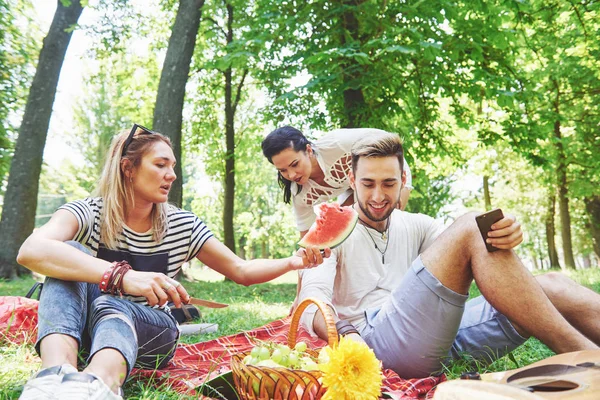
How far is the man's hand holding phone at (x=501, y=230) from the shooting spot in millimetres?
2377

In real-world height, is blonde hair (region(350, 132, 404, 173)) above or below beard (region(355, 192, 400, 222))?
above

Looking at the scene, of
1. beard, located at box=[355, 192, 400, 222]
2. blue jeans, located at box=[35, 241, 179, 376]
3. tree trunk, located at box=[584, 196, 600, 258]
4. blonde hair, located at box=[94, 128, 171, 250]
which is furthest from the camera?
tree trunk, located at box=[584, 196, 600, 258]

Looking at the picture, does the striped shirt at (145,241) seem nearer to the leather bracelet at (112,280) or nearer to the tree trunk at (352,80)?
the leather bracelet at (112,280)

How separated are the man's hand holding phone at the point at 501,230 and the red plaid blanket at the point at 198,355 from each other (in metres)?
0.86

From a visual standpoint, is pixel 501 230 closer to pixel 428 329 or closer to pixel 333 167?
pixel 428 329

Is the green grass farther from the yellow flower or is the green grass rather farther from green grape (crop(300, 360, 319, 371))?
the yellow flower

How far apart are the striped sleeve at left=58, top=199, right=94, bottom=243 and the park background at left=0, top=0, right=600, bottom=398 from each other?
0.79 metres

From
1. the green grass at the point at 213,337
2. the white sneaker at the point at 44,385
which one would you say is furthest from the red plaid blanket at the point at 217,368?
the white sneaker at the point at 44,385

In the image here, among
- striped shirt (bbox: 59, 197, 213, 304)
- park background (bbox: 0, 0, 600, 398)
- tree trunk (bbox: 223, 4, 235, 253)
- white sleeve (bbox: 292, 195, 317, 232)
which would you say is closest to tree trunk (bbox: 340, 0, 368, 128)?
park background (bbox: 0, 0, 600, 398)

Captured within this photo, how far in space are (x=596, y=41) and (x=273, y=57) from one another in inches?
255

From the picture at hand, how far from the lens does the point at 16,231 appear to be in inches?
415

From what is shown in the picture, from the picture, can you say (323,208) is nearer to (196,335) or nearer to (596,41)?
(196,335)

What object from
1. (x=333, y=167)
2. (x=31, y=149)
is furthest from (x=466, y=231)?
(x=31, y=149)

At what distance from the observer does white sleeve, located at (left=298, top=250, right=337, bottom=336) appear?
113 inches
